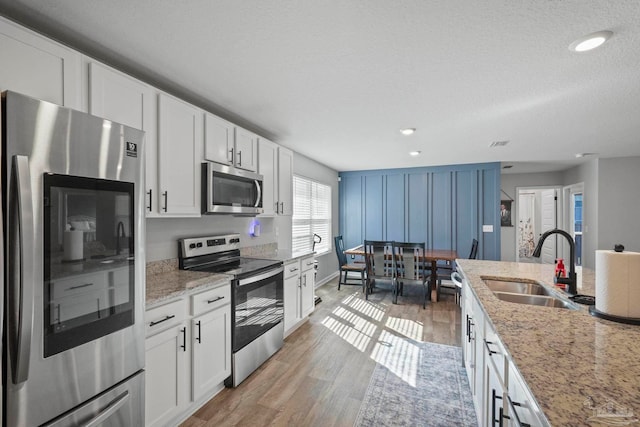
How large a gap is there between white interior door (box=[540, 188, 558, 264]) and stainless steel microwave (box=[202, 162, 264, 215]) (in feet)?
23.5

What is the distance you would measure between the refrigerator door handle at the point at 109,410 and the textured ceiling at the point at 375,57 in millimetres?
1860

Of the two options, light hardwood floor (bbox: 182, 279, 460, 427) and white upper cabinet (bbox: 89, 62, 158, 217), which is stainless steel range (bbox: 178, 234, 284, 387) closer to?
light hardwood floor (bbox: 182, 279, 460, 427)

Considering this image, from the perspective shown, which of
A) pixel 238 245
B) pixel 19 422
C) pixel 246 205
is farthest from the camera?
pixel 238 245

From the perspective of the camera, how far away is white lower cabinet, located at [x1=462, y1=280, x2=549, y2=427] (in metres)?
0.93

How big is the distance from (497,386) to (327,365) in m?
1.69

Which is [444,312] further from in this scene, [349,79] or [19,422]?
[19,422]

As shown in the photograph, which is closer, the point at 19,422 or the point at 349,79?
the point at 19,422

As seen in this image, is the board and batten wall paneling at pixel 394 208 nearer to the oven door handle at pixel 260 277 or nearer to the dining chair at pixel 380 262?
the dining chair at pixel 380 262

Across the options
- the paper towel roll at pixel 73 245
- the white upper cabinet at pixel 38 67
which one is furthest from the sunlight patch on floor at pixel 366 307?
the white upper cabinet at pixel 38 67

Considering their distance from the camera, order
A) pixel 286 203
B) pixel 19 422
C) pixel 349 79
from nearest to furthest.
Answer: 1. pixel 19 422
2. pixel 349 79
3. pixel 286 203

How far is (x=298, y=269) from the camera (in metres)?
3.37

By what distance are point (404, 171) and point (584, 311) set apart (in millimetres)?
5009

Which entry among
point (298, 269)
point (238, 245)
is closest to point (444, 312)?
point (298, 269)

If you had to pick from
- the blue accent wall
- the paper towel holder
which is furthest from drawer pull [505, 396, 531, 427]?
the blue accent wall
